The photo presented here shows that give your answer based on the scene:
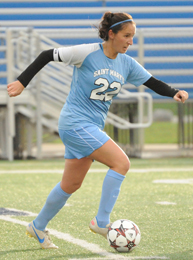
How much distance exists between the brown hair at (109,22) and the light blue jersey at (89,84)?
10 cm

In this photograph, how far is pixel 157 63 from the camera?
11992 mm

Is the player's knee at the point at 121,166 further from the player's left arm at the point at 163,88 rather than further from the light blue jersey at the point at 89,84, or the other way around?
the player's left arm at the point at 163,88

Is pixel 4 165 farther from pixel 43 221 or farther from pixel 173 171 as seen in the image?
pixel 43 221

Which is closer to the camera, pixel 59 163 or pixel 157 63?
pixel 59 163

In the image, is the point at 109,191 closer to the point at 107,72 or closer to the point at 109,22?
the point at 107,72

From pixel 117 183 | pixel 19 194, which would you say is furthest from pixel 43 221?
pixel 19 194

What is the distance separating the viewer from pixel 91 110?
3395 millimetres

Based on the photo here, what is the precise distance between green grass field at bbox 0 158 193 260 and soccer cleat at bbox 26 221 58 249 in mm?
62

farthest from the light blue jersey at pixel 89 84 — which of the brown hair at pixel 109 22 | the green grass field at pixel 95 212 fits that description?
the green grass field at pixel 95 212

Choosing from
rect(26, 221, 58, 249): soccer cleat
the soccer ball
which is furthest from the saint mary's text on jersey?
rect(26, 221, 58, 249): soccer cleat

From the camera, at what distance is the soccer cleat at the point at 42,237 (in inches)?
134

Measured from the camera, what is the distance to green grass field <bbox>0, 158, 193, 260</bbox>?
3.27 metres

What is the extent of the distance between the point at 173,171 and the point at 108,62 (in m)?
4.90

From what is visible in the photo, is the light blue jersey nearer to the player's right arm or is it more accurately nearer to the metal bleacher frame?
the player's right arm
